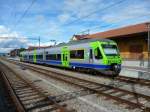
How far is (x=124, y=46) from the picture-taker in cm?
3734

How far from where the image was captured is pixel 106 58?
753 inches

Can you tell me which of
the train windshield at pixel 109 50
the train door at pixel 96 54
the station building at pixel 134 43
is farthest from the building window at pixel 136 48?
the train door at pixel 96 54

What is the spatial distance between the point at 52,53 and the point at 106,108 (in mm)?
24797

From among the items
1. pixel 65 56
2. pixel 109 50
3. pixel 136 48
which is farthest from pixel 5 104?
pixel 136 48

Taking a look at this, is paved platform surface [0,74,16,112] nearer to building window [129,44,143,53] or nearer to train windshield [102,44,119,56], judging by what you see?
train windshield [102,44,119,56]

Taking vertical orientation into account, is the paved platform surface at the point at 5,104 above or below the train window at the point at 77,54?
below

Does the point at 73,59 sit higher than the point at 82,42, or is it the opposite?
the point at 82,42

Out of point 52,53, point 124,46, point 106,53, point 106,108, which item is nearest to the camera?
point 106,108

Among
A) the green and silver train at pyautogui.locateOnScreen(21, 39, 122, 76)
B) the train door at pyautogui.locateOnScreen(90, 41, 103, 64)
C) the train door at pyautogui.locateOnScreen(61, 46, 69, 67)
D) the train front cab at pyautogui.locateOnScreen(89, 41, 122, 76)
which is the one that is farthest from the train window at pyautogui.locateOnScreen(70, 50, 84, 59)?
the train front cab at pyautogui.locateOnScreen(89, 41, 122, 76)

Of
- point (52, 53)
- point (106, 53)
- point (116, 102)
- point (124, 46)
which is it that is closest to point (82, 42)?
point (106, 53)

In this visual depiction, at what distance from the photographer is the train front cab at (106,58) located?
19.2 metres

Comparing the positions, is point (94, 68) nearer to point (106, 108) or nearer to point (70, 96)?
point (70, 96)

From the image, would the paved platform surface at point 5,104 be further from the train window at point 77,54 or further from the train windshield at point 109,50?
the train window at point 77,54

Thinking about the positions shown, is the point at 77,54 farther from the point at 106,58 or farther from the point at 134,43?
the point at 134,43
